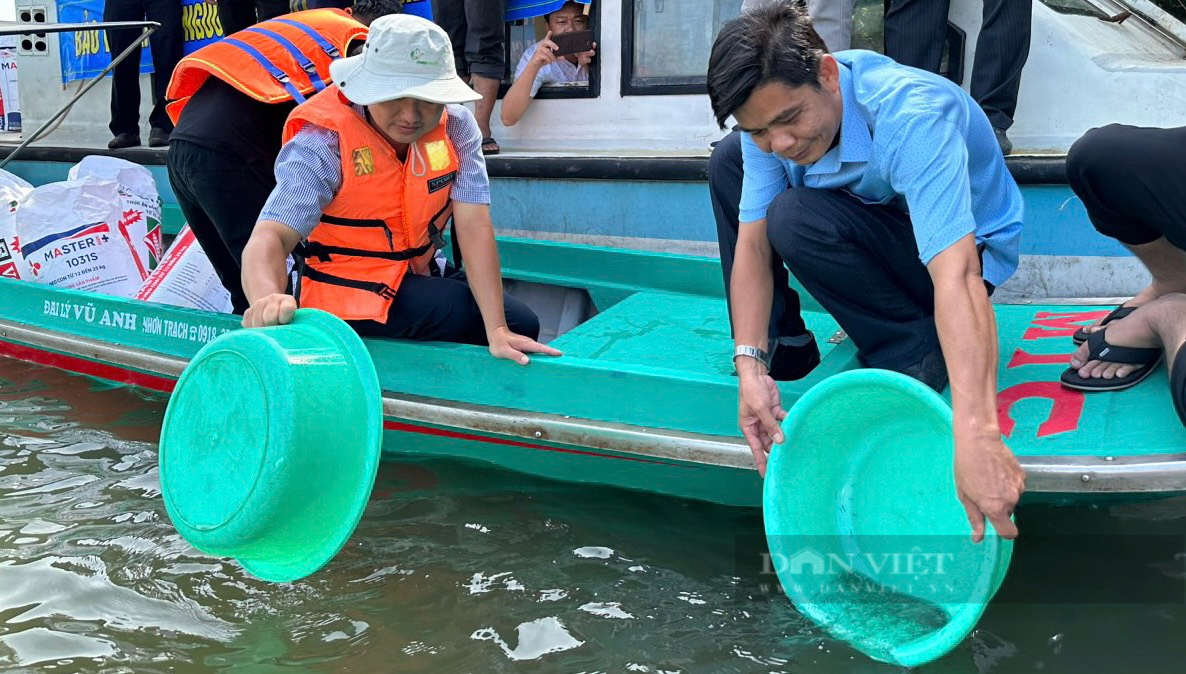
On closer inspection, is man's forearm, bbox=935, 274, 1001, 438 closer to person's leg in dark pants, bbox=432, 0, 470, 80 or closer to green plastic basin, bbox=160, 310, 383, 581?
green plastic basin, bbox=160, 310, 383, 581

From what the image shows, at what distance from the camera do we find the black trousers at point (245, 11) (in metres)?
5.32

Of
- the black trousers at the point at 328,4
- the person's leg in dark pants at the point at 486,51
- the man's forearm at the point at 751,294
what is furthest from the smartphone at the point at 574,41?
the man's forearm at the point at 751,294

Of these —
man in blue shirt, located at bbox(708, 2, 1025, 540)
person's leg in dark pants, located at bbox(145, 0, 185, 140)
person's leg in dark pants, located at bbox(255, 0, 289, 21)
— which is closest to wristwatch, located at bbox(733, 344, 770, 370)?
man in blue shirt, located at bbox(708, 2, 1025, 540)

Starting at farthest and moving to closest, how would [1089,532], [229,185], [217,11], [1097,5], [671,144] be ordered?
[217,11] < [671,144] < [1097,5] < [229,185] < [1089,532]

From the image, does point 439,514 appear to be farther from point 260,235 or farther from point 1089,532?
point 1089,532

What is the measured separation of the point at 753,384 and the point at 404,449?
1424mm

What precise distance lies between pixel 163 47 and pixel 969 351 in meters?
5.20

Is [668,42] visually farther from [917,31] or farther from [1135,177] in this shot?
[1135,177]

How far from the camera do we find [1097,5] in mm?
4027

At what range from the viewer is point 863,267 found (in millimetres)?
2512

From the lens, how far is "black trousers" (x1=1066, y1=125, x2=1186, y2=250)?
2416 mm

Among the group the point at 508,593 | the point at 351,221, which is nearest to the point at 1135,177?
the point at 508,593

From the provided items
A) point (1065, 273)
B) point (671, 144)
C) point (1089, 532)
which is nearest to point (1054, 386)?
point (1089, 532)

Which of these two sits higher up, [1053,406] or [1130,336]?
[1130,336]
